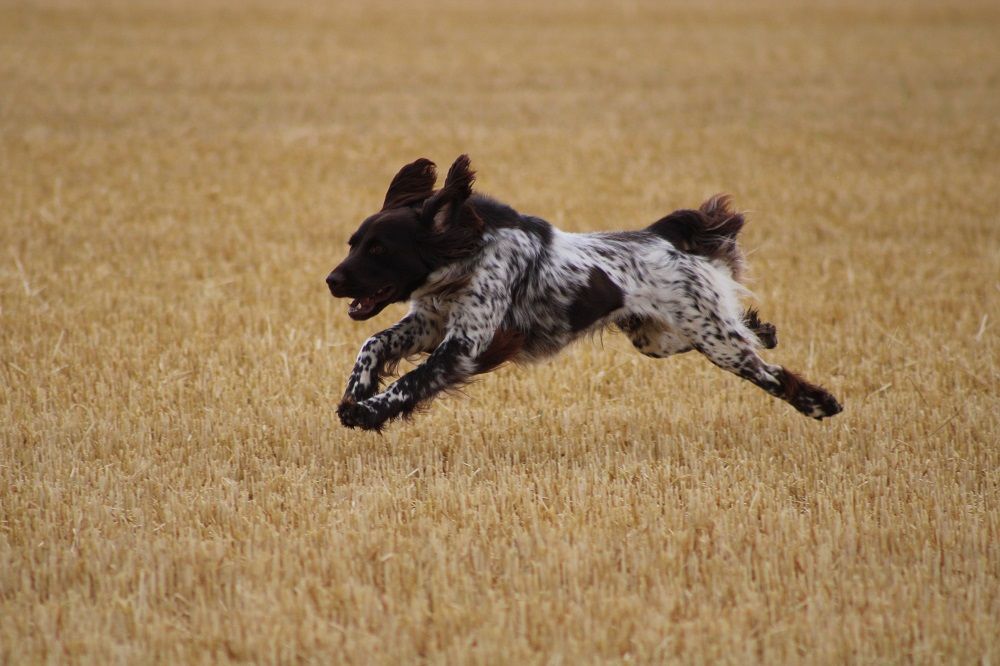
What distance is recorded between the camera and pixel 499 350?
195 inches

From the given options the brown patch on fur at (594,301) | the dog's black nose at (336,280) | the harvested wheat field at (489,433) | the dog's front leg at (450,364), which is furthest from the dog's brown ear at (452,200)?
the harvested wheat field at (489,433)

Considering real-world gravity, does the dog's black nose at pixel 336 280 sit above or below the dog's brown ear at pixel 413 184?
below

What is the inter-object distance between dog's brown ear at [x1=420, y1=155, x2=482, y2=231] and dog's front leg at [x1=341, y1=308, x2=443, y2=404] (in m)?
0.48

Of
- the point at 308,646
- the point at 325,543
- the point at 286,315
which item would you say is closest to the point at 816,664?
the point at 308,646

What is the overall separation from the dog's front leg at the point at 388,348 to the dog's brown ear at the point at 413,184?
500 mm

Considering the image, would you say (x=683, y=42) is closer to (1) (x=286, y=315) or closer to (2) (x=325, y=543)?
(1) (x=286, y=315)

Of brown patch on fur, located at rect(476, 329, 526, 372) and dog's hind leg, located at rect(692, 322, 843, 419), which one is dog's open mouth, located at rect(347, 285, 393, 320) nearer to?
brown patch on fur, located at rect(476, 329, 526, 372)

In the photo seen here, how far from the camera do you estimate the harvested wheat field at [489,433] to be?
3518 millimetres

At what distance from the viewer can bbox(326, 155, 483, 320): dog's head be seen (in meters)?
4.69

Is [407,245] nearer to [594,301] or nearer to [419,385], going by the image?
[419,385]

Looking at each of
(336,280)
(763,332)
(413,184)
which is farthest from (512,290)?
(763,332)

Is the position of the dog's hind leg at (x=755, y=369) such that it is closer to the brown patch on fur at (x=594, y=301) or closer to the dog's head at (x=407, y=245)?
the brown patch on fur at (x=594, y=301)

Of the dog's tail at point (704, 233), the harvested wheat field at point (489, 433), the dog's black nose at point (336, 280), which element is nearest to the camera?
the harvested wheat field at point (489, 433)

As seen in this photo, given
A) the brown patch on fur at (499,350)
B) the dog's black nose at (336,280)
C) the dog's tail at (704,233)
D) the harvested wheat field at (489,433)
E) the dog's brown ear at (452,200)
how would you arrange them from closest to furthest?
the harvested wheat field at (489,433)
the dog's black nose at (336,280)
the dog's brown ear at (452,200)
the brown patch on fur at (499,350)
the dog's tail at (704,233)
